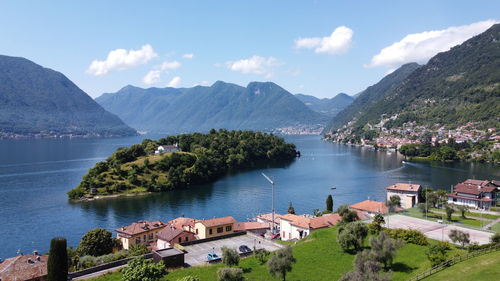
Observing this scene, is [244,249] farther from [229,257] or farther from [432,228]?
[432,228]

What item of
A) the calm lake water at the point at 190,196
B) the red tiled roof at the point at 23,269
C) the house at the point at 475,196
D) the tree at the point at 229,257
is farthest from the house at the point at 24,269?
the house at the point at 475,196

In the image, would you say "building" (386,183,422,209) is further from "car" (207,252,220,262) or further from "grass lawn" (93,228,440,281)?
"car" (207,252,220,262)

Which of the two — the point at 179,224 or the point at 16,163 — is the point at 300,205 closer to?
the point at 179,224

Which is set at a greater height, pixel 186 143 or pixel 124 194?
pixel 186 143

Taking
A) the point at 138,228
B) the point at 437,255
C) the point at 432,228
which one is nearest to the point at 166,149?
the point at 138,228

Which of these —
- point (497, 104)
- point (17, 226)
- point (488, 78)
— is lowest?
point (17, 226)

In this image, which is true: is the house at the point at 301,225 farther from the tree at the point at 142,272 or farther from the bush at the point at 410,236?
the tree at the point at 142,272

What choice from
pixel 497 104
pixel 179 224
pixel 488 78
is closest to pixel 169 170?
pixel 179 224

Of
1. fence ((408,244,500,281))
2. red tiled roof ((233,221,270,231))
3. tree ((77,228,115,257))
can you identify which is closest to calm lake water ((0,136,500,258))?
red tiled roof ((233,221,270,231))
